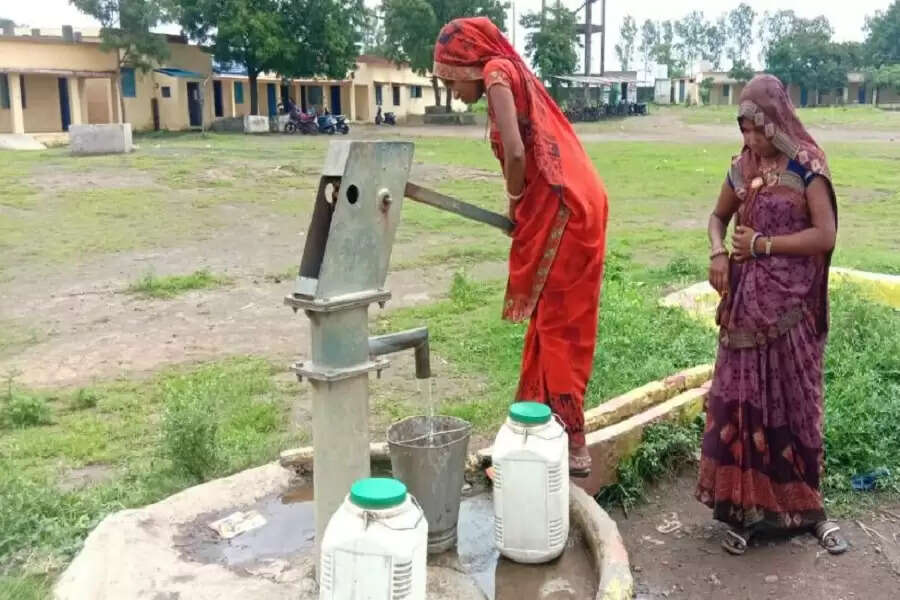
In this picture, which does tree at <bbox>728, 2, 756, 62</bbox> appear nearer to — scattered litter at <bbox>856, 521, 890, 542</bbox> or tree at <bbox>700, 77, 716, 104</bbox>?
tree at <bbox>700, 77, 716, 104</bbox>

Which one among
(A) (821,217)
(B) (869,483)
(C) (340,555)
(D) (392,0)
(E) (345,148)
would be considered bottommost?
(B) (869,483)

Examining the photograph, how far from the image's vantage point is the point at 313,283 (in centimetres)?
208

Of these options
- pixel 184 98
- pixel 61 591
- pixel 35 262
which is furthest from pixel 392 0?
pixel 61 591

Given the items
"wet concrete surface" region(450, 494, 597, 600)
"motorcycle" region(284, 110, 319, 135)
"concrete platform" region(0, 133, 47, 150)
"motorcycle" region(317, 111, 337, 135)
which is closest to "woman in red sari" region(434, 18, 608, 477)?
"wet concrete surface" region(450, 494, 597, 600)

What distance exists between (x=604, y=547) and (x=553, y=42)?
127 feet

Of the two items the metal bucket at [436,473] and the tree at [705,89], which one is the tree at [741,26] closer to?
the tree at [705,89]

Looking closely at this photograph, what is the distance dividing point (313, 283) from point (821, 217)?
1.63 metres

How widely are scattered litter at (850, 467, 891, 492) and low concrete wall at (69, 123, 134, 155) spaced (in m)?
18.0

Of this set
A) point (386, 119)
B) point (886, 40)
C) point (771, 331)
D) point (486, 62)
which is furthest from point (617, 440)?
point (886, 40)

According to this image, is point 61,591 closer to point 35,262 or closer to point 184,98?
point 35,262

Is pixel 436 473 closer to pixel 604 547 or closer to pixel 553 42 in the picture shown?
pixel 604 547

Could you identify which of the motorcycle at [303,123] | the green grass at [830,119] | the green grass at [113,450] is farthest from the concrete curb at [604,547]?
the green grass at [830,119]

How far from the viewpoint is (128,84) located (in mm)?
30516

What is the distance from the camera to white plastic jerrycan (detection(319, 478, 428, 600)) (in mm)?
1771
